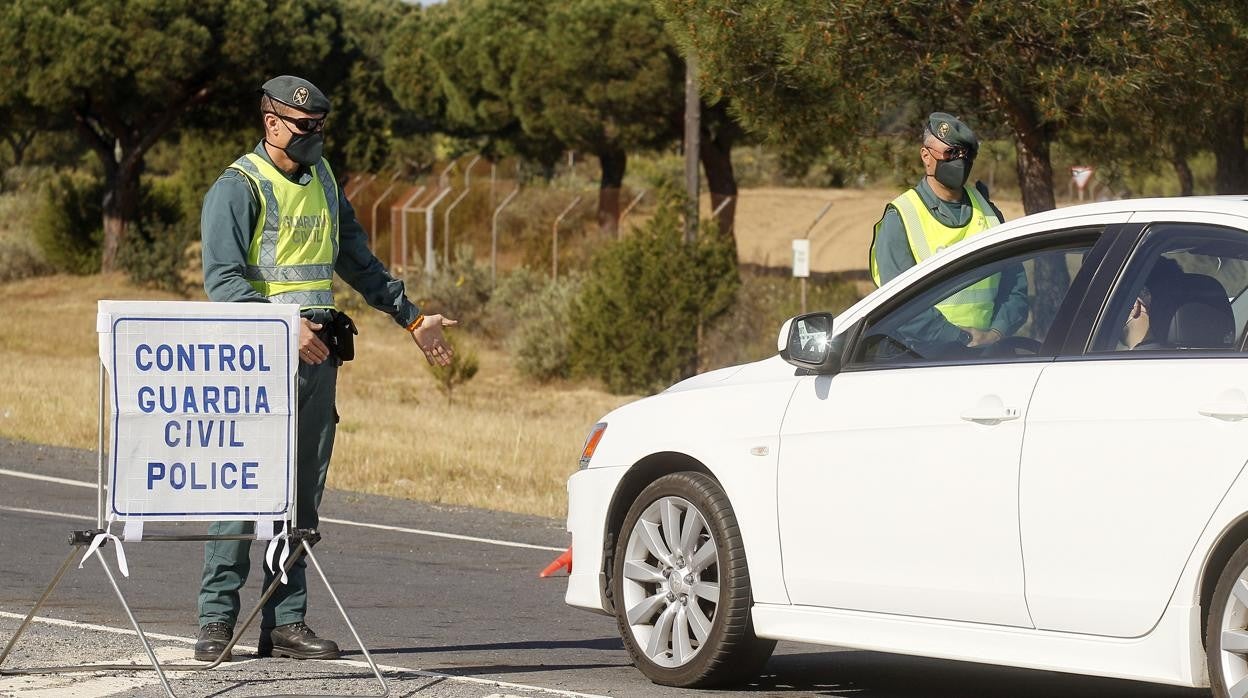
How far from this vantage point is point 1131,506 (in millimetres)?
5418

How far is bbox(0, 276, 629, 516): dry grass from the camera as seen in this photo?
14859 millimetres

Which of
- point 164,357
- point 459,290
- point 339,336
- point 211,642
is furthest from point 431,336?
point 459,290

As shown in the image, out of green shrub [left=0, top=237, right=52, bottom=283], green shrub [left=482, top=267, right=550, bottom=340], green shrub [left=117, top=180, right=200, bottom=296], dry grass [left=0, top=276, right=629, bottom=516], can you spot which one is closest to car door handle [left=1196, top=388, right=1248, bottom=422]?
dry grass [left=0, top=276, right=629, bottom=516]

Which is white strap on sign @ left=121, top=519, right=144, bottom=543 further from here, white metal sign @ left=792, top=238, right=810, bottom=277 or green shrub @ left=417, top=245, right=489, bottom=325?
green shrub @ left=417, top=245, right=489, bottom=325

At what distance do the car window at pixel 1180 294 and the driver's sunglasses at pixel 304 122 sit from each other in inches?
110

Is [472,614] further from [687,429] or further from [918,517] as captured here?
[918,517]

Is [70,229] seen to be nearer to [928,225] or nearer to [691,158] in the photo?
[691,158]

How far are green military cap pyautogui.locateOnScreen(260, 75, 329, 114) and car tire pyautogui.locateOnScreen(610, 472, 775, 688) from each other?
1.76 m

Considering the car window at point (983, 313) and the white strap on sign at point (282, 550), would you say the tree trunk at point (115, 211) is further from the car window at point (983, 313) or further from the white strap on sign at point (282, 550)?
the car window at point (983, 313)

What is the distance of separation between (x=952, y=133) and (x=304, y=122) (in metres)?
2.86

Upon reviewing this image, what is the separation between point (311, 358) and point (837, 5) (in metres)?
8.55

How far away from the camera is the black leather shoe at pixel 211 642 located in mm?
6793

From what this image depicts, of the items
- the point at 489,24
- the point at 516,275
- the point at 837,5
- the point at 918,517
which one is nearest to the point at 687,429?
the point at 918,517

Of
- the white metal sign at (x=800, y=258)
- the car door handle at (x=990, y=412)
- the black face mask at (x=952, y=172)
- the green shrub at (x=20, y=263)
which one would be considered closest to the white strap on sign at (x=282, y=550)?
the car door handle at (x=990, y=412)
